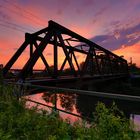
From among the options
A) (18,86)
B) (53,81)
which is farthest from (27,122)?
(53,81)

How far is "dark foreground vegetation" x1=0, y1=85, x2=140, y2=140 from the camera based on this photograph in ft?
9.53

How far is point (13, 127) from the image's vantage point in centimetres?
414

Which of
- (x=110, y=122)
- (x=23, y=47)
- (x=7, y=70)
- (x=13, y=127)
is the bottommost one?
(x=13, y=127)

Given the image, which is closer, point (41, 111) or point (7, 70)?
point (41, 111)

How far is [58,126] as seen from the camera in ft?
12.8

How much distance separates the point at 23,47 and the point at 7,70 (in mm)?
1858

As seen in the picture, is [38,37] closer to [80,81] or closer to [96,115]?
[80,81]

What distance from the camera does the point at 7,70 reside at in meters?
13.8

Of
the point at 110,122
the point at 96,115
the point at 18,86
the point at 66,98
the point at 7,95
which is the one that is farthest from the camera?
the point at 66,98

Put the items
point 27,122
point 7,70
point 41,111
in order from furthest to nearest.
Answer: point 7,70 < point 41,111 < point 27,122

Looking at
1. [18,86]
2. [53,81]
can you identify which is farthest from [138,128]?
[53,81]

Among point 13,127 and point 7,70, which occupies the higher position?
point 7,70

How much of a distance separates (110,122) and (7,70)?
11.9 meters

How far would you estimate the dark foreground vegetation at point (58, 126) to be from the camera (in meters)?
2.91
